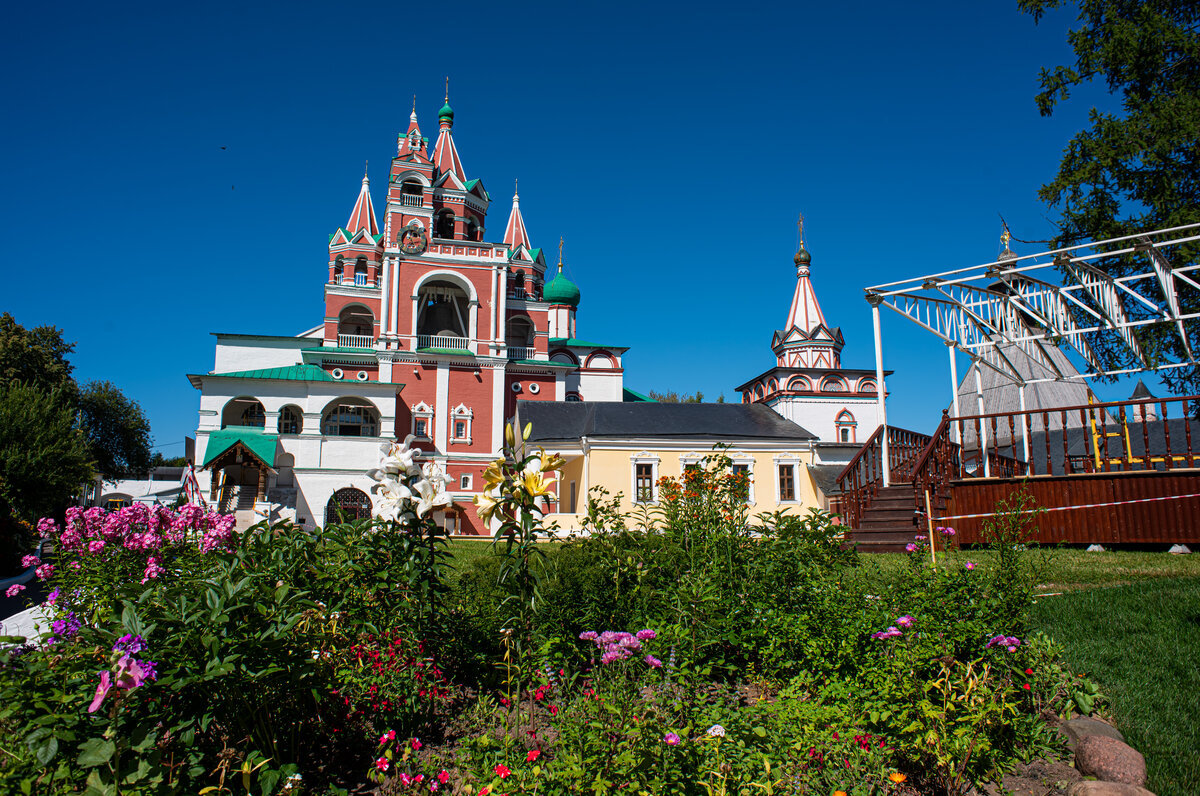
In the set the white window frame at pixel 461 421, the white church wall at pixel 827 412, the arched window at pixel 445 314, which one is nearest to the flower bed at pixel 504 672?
the white window frame at pixel 461 421

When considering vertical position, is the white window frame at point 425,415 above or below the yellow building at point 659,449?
above

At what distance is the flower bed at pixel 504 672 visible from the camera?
2445 millimetres

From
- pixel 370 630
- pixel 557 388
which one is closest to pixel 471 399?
pixel 557 388

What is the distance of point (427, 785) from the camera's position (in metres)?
2.98

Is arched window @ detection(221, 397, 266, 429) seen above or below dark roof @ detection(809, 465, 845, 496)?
above

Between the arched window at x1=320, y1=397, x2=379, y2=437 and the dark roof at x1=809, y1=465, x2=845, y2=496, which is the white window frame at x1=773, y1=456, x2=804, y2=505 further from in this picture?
the arched window at x1=320, y1=397, x2=379, y2=437

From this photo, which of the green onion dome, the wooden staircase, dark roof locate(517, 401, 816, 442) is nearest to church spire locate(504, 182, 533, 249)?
the green onion dome

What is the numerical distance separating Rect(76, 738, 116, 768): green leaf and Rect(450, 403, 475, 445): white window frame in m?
27.8

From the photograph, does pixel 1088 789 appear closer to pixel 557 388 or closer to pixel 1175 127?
pixel 1175 127

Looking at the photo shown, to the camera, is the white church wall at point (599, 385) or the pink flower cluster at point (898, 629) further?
the white church wall at point (599, 385)

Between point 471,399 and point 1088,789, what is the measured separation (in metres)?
28.4

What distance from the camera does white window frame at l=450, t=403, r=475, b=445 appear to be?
97.2 ft

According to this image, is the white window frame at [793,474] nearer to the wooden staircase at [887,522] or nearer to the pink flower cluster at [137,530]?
the wooden staircase at [887,522]

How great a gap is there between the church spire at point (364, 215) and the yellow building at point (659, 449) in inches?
762
